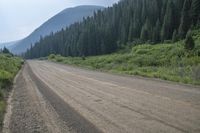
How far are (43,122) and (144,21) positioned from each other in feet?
355

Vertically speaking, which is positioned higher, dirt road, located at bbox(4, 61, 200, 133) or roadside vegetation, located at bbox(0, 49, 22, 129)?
dirt road, located at bbox(4, 61, 200, 133)

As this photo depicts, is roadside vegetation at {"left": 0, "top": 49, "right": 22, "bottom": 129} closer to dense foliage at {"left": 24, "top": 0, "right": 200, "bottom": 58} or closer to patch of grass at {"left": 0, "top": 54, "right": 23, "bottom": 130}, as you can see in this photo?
patch of grass at {"left": 0, "top": 54, "right": 23, "bottom": 130}

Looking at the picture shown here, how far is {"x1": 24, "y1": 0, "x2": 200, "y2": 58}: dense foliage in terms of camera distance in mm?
88919

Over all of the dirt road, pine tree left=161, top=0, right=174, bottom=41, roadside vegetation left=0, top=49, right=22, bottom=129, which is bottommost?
roadside vegetation left=0, top=49, right=22, bottom=129

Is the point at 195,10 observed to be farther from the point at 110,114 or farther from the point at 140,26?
the point at 110,114

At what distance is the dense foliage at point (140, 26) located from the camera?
8892cm

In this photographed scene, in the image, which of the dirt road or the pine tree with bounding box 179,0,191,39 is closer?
the dirt road

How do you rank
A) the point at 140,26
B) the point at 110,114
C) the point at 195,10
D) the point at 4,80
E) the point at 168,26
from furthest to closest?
the point at 140,26 → the point at 168,26 → the point at 195,10 → the point at 4,80 → the point at 110,114

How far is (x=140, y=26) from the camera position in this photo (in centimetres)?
11875

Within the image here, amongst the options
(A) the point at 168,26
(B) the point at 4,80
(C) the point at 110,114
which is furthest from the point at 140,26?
(C) the point at 110,114

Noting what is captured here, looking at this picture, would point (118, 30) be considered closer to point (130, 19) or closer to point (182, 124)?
point (130, 19)

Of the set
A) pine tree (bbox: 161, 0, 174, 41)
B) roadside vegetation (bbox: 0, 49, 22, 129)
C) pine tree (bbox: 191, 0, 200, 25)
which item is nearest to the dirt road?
roadside vegetation (bbox: 0, 49, 22, 129)

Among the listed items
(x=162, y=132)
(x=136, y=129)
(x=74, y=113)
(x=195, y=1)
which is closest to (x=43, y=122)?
(x=74, y=113)

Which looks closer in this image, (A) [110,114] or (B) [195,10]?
(A) [110,114]
